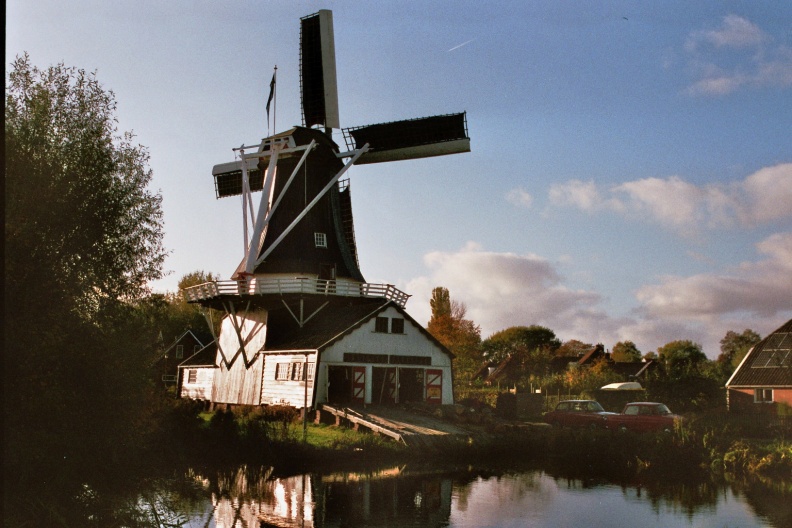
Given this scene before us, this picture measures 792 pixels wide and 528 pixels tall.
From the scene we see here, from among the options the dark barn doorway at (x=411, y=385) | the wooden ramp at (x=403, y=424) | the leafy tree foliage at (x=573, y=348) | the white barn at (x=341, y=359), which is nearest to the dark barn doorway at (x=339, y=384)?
the white barn at (x=341, y=359)

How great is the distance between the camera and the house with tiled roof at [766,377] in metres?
42.5

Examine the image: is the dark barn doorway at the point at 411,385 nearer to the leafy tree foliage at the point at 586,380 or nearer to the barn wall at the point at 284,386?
the barn wall at the point at 284,386

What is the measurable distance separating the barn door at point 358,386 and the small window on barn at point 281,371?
3.64 m

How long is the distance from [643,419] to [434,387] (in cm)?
1213

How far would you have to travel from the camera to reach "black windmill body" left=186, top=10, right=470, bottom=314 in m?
38.8

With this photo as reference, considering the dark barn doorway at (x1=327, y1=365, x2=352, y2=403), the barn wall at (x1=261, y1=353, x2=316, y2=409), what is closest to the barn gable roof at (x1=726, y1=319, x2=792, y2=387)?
the dark barn doorway at (x1=327, y1=365, x2=352, y2=403)

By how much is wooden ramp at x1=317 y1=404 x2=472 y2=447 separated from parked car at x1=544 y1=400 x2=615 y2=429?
5507mm

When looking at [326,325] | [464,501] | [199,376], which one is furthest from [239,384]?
[464,501]

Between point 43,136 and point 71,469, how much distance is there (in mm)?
8608

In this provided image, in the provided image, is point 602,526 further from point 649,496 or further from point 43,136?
point 43,136

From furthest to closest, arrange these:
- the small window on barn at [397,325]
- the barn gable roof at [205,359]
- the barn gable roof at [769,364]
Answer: the barn gable roof at [205,359], the barn gable roof at [769,364], the small window on barn at [397,325]

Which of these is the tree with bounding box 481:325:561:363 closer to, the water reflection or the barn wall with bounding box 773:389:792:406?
the barn wall with bounding box 773:389:792:406

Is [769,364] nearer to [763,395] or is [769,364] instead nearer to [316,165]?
[763,395]

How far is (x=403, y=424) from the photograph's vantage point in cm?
2952
